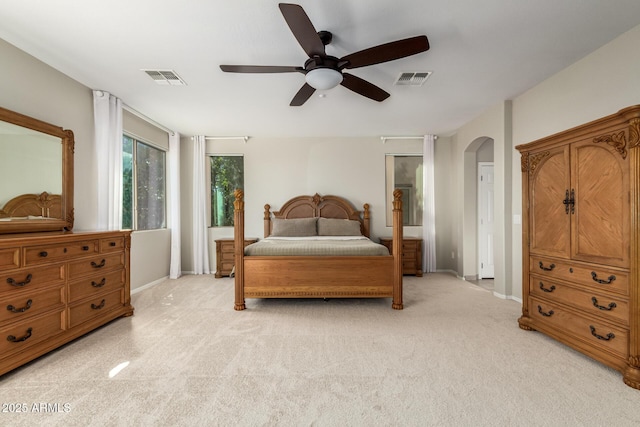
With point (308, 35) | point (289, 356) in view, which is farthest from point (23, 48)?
point (289, 356)

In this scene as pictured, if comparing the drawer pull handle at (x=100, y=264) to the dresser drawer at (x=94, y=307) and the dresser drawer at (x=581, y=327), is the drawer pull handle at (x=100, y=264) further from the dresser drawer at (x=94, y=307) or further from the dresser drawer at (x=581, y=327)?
the dresser drawer at (x=581, y=327)

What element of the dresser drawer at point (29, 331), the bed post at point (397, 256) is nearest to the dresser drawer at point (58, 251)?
the dresser drawer at point (29, 331)

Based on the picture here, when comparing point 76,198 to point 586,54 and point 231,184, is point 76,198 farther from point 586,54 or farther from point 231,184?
point 586,54

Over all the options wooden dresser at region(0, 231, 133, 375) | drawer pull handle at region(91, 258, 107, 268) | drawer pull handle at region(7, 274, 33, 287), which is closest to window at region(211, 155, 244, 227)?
wooden dresser at region(0, 231, 133, 375)

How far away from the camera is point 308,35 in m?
1.95

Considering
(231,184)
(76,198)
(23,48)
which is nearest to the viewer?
(23,48)

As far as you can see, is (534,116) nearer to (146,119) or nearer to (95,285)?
(95,285)

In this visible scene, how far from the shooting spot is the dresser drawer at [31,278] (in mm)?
2049

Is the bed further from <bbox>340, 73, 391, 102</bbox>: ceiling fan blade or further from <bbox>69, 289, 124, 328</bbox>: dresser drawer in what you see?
<bbox>69, 289, 124, 328</bbox>: dresser drawer

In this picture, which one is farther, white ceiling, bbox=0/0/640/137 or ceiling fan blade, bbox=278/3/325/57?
white ceiling, bbox=0/0/640/137

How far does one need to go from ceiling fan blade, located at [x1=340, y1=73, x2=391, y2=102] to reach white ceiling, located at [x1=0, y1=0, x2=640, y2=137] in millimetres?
292

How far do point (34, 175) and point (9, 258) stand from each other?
1.05 m

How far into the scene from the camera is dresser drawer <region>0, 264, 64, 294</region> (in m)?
2.05

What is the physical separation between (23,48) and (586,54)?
5.42 metres
